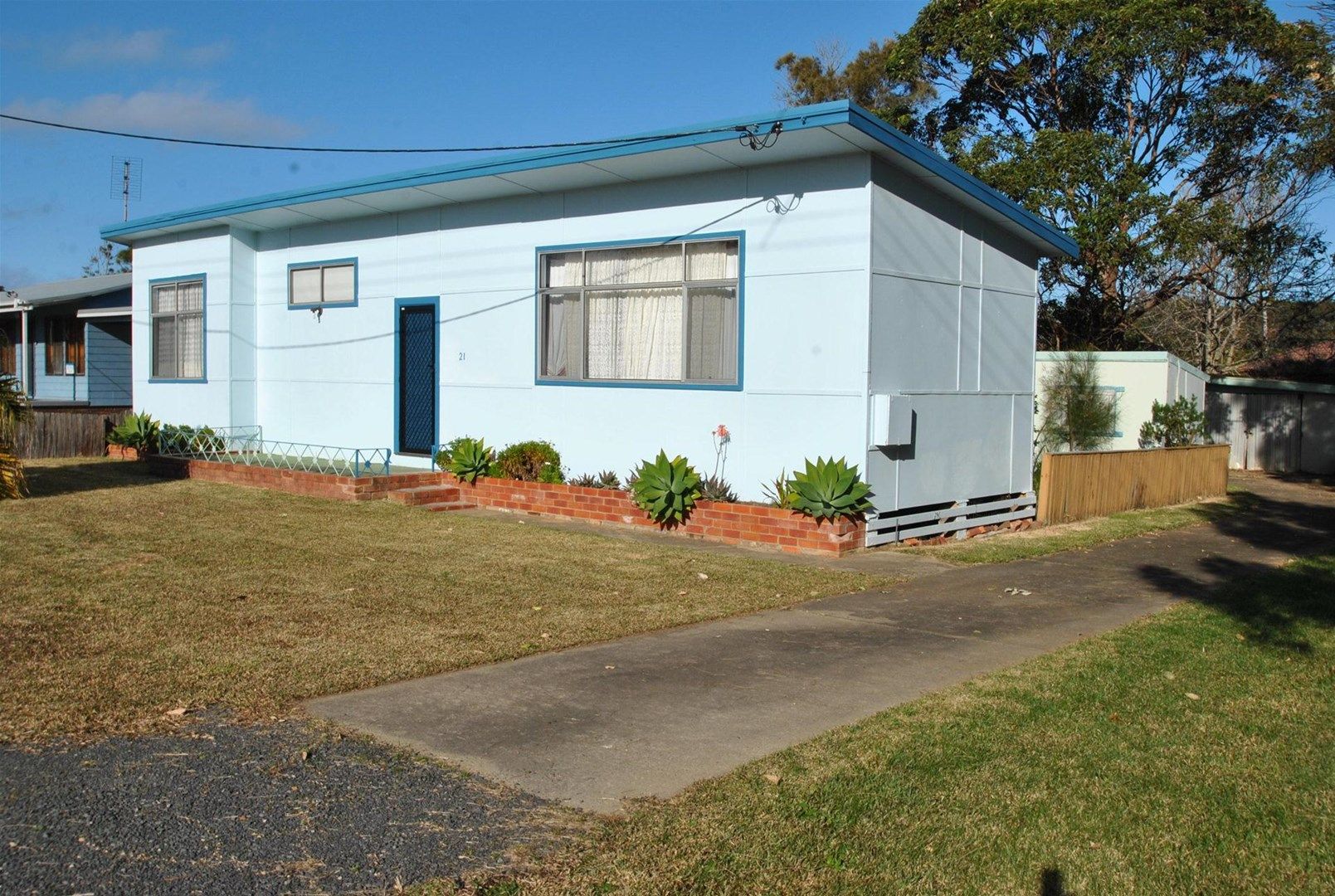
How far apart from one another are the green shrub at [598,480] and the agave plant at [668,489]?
101 cm

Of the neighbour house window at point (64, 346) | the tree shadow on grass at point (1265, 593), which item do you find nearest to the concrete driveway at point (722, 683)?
the tree shadow on grass at point (1265, 593)

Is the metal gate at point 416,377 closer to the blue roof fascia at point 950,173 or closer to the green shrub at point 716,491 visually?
the green shrub at point 716,491

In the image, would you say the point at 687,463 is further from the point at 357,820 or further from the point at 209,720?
the point at 357,820

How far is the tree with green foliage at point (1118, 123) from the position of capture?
22875 mm

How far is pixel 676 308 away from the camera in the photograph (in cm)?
1334

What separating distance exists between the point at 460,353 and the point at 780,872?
12.3 meters

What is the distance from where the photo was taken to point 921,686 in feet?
21.7

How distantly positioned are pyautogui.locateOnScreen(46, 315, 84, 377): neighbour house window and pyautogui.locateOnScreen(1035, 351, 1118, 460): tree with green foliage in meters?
21.2

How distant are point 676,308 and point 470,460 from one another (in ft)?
11.2

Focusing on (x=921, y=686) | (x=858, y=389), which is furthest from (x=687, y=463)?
(x=921, y=686)

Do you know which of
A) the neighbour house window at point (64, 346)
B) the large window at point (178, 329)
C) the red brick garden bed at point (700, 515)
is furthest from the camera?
the neighbour house window at point (64, 346)

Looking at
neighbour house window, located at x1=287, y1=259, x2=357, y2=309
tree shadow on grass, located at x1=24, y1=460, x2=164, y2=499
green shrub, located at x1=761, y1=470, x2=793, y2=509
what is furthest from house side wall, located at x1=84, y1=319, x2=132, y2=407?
green shrub, located at x1=761, y1=470, x2=793, y2=509

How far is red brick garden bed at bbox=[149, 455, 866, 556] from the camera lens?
11.5 m

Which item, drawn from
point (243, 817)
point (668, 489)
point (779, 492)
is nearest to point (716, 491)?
point (668, 489)
